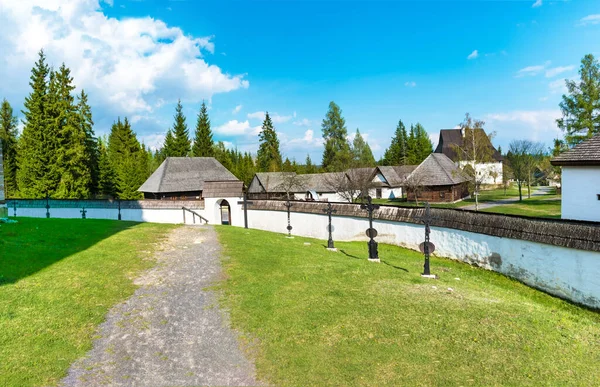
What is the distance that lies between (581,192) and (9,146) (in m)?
63.2

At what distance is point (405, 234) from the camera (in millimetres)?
16859

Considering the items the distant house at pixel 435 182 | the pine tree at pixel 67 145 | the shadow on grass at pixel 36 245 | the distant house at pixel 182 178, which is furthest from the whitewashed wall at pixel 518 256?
the pine tree at pixel 67 145

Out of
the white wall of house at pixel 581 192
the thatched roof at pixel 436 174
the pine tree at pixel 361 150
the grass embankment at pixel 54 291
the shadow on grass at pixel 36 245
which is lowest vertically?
the grass embankment at pixel 54 291

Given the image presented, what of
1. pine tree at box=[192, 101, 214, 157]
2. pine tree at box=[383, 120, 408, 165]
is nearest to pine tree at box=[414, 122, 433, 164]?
pine tree at box=[383, 120, 408, 165]

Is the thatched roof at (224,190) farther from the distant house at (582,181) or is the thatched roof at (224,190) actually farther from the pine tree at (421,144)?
the pine tree at (421,144)

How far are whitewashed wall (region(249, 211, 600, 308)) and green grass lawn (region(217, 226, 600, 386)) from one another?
1.79 ft

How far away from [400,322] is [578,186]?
569 inches

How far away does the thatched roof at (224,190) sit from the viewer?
26.6 metres

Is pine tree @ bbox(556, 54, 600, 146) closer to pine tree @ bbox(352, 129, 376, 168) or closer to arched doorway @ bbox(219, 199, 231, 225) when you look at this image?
arched doorway @ bbox(219, 199, 231, 225)

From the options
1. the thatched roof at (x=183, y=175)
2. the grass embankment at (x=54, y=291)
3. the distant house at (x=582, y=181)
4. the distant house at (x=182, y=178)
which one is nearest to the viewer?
the grass embankment at (x=54, y=291)

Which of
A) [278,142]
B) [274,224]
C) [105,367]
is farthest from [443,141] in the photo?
[105,367]

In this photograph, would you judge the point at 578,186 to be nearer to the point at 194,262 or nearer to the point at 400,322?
the point at 400,322

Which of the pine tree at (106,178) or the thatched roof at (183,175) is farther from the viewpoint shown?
the pine tree at (106,178)

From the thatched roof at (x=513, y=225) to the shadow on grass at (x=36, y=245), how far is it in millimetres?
12854
